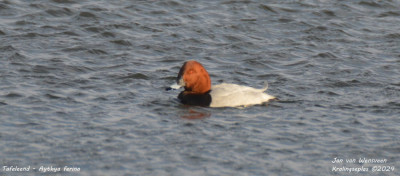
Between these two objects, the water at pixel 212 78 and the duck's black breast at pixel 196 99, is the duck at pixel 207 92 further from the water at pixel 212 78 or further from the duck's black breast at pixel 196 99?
the water at pixel 212 78

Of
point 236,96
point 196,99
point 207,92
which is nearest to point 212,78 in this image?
point 207,92

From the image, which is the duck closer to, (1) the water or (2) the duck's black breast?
(2) the duck's black breast

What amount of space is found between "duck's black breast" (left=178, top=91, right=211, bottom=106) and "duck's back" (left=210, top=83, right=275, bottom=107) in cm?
7

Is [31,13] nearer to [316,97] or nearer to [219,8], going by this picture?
[219,8]

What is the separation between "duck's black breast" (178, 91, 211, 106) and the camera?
10.4 meters

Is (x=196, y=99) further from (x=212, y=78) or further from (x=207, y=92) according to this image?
(x=212, y=78)

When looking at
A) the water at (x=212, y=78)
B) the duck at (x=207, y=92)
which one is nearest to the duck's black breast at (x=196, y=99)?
the duck at (x=207, y=92)

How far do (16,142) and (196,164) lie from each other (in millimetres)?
2043

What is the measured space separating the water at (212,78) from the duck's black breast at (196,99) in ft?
0.44

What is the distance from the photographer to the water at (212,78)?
8.10 metres

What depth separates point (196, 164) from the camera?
7.82 meters

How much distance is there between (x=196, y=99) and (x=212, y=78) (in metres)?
1.57

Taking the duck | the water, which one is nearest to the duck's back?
the duck

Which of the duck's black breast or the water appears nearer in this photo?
the water
